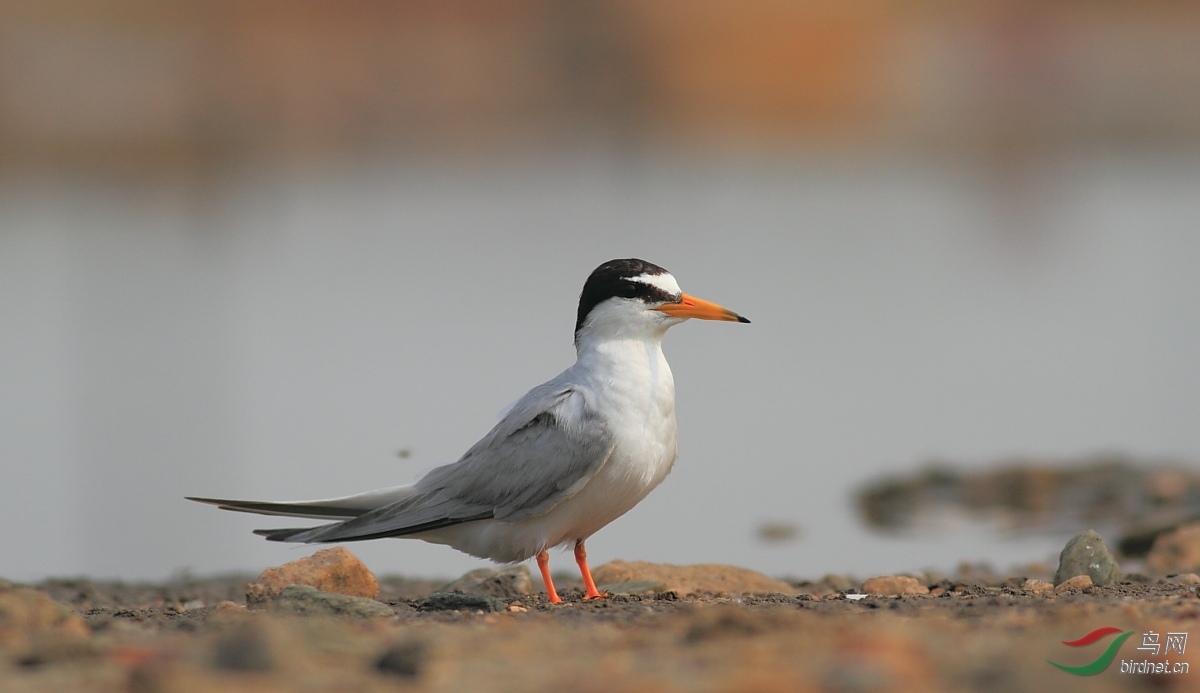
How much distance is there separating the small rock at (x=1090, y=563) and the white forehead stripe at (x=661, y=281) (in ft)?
6.67

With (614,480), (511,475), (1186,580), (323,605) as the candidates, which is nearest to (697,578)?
(614,480)

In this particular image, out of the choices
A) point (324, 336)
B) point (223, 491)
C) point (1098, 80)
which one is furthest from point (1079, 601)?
point (1098, 80)

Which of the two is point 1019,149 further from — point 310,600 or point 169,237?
point 310,600

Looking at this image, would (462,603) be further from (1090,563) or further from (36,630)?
(1090,563)

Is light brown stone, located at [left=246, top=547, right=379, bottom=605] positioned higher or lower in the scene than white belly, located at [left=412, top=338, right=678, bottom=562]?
lower

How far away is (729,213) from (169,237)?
7.52 metres

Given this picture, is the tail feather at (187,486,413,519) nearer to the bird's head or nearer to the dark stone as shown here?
the bird's head

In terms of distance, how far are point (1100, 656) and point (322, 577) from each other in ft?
10.4

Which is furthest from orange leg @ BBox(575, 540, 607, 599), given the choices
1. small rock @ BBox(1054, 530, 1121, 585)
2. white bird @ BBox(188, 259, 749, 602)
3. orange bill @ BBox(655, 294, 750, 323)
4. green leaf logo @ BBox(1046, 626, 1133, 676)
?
green leaf logo @ BBox(1046, 626, 1133, 676)

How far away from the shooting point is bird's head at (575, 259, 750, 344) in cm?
571

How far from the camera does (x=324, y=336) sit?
12445mm

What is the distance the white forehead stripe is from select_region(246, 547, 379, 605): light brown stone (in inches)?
69.3

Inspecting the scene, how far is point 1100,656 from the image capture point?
344 cm

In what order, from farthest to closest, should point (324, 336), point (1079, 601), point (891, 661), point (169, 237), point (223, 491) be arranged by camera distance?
1. point (169, 237)
2. point (324, 336)
3. point (223, 491)
4. point (1079, 601)
5. point (891, 661)
